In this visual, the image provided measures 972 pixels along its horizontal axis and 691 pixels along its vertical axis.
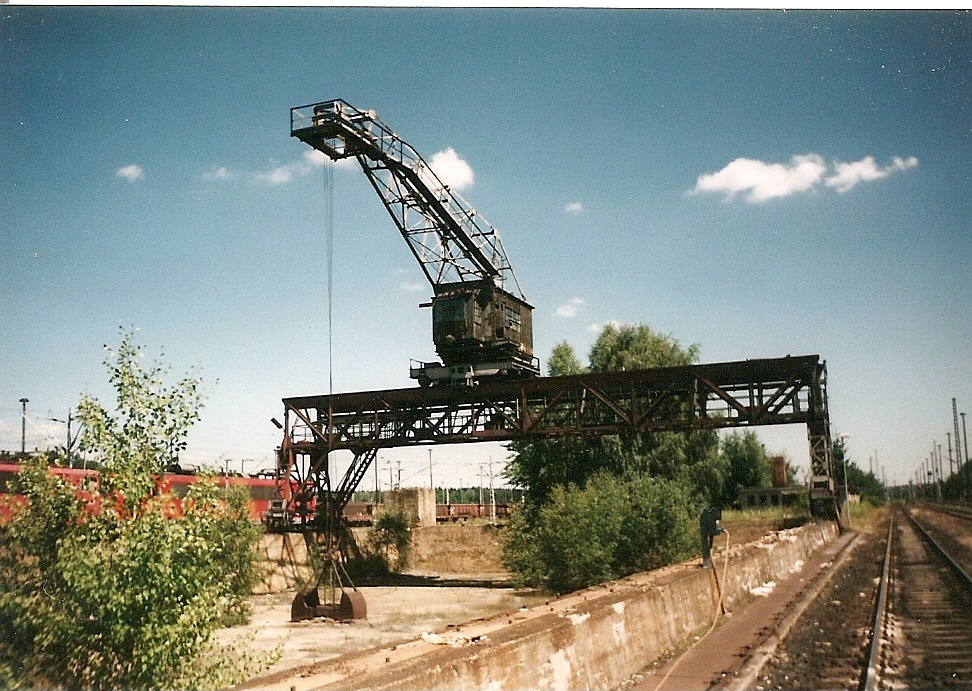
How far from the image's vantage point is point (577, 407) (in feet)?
77.8

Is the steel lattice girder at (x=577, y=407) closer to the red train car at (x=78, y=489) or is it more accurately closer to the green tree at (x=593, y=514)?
the green tree at (x=593, y=514)

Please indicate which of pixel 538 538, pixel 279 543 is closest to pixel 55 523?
pixel 538 538

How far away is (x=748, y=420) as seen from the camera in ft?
71.7

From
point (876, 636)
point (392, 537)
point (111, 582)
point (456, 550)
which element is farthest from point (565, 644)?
point (456, 550)

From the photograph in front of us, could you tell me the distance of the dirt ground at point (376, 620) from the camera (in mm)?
18078

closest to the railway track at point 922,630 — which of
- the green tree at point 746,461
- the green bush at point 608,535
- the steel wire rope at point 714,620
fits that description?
the steel wire rope at point 714,620

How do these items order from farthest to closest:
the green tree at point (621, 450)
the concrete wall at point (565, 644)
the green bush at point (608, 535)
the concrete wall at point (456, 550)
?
the concrete wall at point (456, 550) → the green tree at point (621, 450) → the green bush at point (608, 535) → the concrete wall at point (565, 644)

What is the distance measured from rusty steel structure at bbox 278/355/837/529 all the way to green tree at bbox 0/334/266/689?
1685 cm

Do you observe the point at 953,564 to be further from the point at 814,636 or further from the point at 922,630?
the point at 814,636

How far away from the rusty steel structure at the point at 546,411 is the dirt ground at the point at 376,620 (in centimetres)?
418

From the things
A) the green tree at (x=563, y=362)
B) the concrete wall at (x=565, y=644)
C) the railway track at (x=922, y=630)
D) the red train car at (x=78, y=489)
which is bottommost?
the railway track at (x=922, y=630)

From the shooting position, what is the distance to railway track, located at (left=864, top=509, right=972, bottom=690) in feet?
30.3

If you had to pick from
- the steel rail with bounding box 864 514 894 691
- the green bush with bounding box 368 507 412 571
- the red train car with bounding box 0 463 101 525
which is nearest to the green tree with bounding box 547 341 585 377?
the green bush with bounding box 368 507 412 571

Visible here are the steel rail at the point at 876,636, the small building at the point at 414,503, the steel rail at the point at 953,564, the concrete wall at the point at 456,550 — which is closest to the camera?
the steel rail at the point at 876,636
